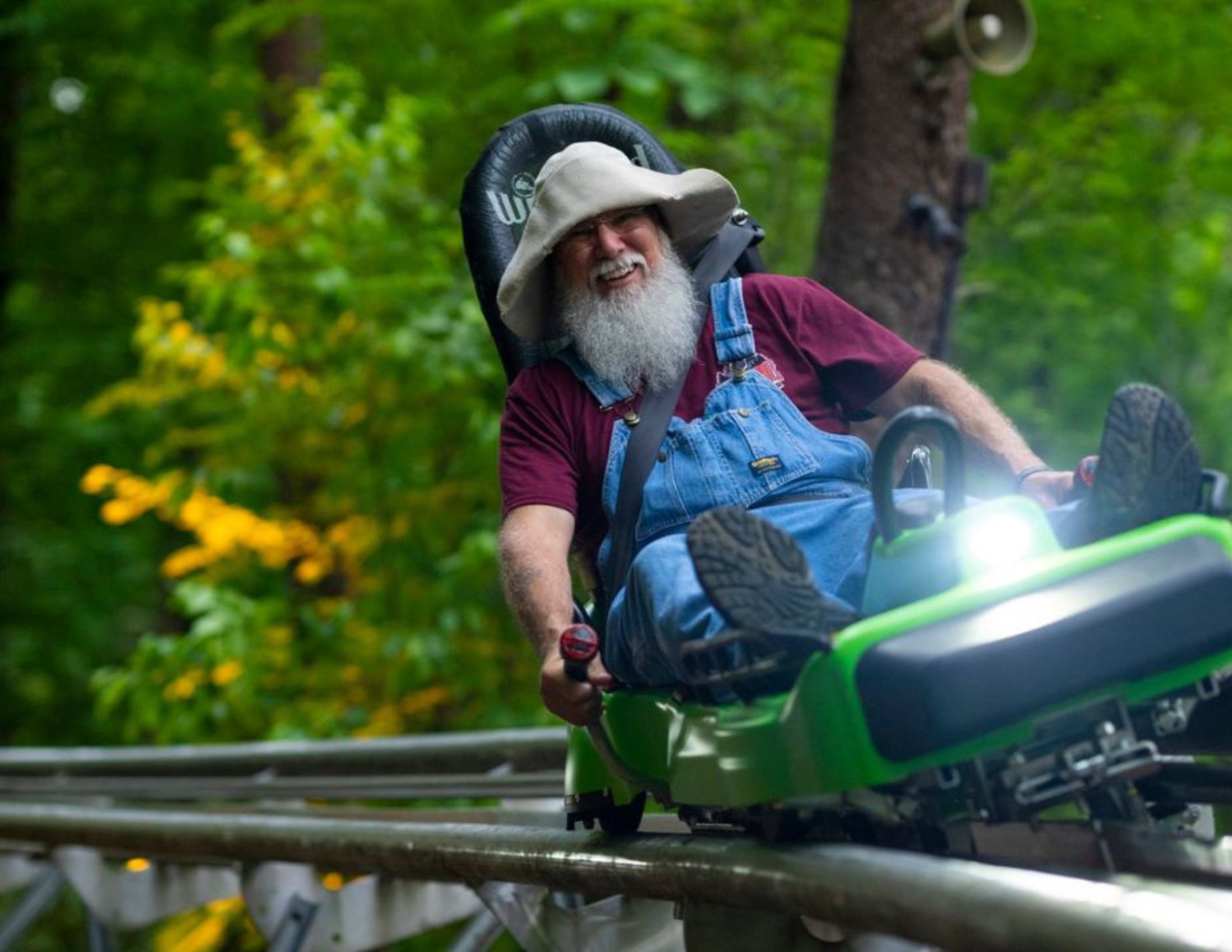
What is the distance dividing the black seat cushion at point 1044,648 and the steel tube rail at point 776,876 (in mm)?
205

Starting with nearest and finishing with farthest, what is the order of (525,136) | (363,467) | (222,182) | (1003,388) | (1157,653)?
(1157,653)
(525,136)
(363,467)
(222,182)
(1003,388)

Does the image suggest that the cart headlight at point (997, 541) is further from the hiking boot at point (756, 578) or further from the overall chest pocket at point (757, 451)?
the overall chest pocket at point (757, 451)

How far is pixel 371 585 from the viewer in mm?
9445

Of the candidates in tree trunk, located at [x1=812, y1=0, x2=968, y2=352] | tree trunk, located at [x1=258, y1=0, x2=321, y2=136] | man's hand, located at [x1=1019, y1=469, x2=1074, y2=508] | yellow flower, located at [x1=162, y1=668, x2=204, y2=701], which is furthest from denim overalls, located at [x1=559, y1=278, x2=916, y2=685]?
tree trunk, located at [x1=258, y1=0, x2=321, y2=136]

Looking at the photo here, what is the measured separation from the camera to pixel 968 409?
12.1ft

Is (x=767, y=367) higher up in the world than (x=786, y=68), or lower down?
lower down

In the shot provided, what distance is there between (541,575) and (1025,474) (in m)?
0.89

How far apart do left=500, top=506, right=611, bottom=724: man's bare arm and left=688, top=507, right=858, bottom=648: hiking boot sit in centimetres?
75

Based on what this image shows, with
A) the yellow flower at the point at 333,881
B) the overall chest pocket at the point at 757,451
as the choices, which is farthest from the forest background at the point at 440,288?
the overall chest pocket at the point at 757,451

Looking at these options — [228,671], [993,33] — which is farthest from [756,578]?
[228,671]

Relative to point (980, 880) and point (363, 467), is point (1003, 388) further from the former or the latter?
point (980, 880)

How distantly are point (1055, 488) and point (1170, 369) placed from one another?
9562 mm

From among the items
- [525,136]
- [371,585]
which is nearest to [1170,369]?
[371,585]

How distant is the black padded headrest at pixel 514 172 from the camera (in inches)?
171
